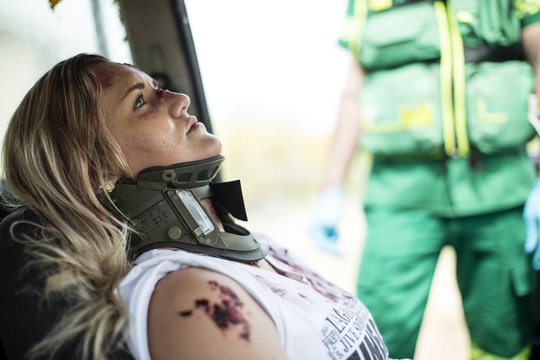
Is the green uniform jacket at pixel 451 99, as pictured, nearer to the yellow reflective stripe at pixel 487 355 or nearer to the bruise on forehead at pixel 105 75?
the yellow reflective stripe at pixel 487 355

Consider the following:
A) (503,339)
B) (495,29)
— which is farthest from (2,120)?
(503,339)

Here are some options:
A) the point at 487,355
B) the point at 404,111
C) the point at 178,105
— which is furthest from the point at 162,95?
the point at 487,355

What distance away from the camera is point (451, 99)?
170 centimetres

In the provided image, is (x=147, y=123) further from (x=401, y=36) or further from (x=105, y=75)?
(x=401, y=36)

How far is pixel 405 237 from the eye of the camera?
181 cm

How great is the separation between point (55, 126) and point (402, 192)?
1287mm

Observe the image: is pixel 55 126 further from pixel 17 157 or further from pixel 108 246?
pixel 108 246

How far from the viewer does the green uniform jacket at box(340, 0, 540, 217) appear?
1.67 meters

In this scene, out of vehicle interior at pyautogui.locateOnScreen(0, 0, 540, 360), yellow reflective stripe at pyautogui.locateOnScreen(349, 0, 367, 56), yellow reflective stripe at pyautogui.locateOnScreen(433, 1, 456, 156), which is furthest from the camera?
yellow reflective stripe at pyautogui.locateOnScreen(349, 0, 367, 56)

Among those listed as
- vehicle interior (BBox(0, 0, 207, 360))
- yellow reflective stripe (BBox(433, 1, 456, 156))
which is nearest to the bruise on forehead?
vehicle interior (BBox(0, 0, 207, 360))

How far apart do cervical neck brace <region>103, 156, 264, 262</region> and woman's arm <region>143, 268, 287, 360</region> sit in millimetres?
167

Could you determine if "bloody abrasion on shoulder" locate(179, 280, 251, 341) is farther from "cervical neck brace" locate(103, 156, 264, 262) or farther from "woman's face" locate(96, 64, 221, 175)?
"woman's face" locate(96, 64, 221, 175)

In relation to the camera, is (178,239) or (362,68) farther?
(362,68)

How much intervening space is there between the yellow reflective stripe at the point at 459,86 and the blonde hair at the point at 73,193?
4.01 feet
